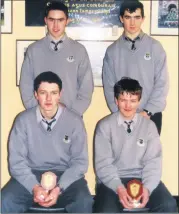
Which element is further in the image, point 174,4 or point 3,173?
point 3,173

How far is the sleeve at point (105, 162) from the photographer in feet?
8.07

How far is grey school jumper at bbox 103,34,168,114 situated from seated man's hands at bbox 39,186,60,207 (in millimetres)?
914

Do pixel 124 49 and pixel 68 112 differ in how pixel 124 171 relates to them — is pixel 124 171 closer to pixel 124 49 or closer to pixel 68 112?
pixel 68 112

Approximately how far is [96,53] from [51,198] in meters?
1.46

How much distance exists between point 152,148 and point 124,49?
885 millimetres

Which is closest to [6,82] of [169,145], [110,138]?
[110,138]

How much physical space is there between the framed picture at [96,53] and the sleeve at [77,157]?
35.8 inches

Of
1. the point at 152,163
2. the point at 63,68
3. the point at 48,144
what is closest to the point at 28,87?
the point at 63,68

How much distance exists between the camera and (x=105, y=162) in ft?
8.32

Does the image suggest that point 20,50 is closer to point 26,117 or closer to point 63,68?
point 63,68

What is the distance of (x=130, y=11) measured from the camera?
2.99m

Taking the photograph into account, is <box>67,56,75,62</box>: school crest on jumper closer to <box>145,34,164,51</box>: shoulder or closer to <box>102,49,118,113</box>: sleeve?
<box>102,49,118,113</box>: sleeve

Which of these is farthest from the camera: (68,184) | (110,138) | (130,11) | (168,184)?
(168,184)

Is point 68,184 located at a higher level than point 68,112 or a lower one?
lower
